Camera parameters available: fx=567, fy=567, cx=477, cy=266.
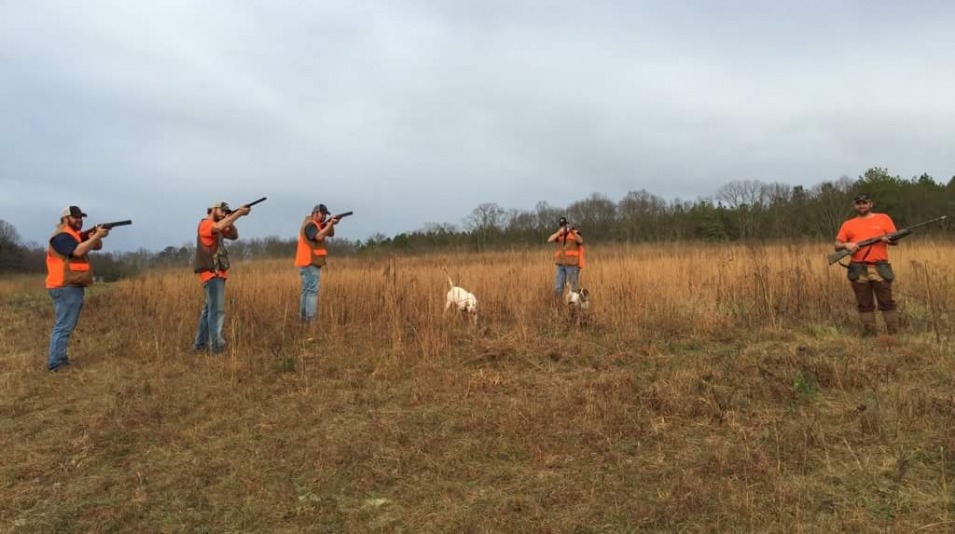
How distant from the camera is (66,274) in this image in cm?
595

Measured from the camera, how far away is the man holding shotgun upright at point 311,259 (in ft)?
25.1

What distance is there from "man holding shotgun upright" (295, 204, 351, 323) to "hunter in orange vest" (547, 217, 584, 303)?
359cm

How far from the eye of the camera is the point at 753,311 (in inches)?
281

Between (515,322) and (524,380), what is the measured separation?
7.32 ft

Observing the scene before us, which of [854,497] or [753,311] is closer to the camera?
[854,497]

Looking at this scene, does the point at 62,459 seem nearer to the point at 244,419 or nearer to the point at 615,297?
the point at 244,419

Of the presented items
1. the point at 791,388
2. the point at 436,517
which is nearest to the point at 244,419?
the point at 436,517

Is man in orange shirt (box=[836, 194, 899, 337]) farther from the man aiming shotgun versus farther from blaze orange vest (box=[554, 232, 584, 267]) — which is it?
the man aiming shotgun

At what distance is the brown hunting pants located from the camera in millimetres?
6309

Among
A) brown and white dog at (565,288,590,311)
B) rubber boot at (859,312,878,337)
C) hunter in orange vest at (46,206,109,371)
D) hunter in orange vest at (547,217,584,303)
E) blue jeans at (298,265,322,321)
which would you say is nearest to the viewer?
hunter in orange vest at (46,206,109,371)

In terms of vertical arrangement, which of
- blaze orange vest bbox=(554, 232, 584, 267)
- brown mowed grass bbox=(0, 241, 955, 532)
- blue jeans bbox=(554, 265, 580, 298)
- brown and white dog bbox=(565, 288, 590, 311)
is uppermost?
blaze orange vest bbox=(554, 232, 584, 267)

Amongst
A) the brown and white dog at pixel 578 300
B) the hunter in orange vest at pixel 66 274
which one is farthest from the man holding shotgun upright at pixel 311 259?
the brown and white dog at pixel 578 300

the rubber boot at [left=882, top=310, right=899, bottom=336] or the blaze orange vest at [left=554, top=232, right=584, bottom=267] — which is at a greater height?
the blaze orange vest at [left=554, top=232, right=584, bottom=267]

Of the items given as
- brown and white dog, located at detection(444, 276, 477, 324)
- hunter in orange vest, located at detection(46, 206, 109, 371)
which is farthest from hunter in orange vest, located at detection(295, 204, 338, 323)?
hunter in orange vest, located at detection(46, 206, 109, 371)
